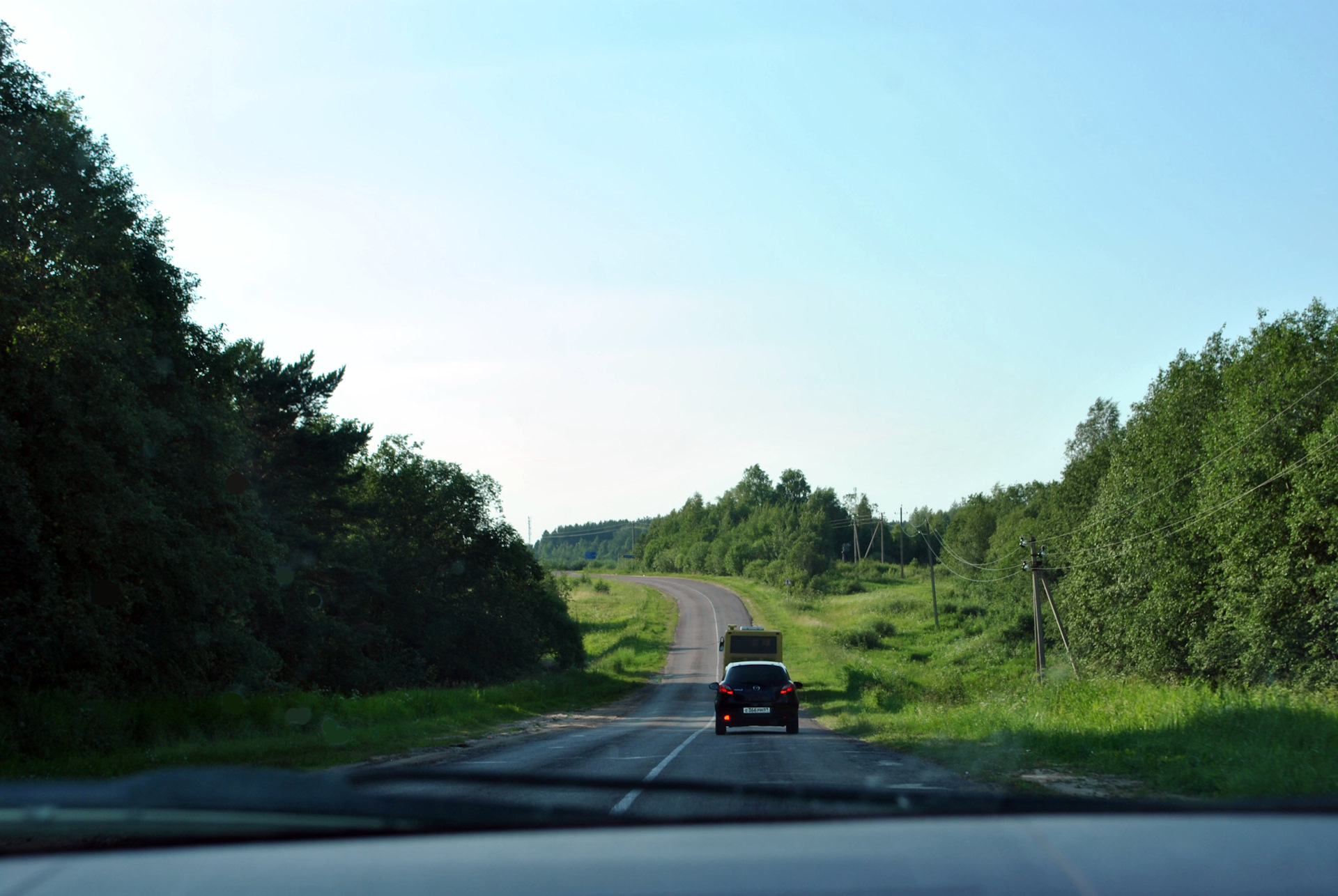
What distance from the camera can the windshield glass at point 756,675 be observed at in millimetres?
20750

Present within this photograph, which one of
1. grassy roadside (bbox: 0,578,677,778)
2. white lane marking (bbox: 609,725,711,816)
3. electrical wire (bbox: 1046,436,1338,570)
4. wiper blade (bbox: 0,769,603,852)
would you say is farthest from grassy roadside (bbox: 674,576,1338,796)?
grassy roadside (bbox: 0,578,677,778)

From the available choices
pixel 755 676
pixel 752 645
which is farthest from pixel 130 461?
pixel 752 645

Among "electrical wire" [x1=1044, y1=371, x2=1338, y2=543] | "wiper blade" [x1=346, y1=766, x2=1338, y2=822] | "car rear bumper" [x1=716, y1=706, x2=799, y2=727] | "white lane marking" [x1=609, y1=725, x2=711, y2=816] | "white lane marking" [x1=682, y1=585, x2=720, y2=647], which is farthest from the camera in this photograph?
"white lane marking" [x1=682, y1=585, x2=720, y2=647]

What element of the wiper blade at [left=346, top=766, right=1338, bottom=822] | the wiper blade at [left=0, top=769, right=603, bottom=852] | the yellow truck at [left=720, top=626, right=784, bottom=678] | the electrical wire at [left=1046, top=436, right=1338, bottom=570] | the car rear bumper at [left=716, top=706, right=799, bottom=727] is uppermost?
the electrical wire at [left=1046, top=436, right=1338, bottom=570]

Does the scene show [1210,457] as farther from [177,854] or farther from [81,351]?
[177,854]

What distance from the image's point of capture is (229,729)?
689 inches

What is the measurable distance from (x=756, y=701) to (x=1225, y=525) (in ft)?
73.0

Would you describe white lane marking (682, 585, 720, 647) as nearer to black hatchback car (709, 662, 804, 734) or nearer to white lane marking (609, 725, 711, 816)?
black hatchback car (709, 662, 804, 734)

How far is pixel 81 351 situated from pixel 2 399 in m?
1.44

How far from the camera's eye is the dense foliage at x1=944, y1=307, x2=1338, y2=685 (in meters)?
30.0

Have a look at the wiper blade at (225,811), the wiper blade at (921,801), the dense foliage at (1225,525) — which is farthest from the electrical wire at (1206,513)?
the wiper blade at (225,811)

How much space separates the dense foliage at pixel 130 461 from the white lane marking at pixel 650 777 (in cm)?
1027

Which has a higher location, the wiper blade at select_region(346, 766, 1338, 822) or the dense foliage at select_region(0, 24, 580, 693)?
the dense foliage at select_region(0, 24, 580, 693)

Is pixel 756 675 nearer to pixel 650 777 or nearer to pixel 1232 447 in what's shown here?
pixel 650 777
